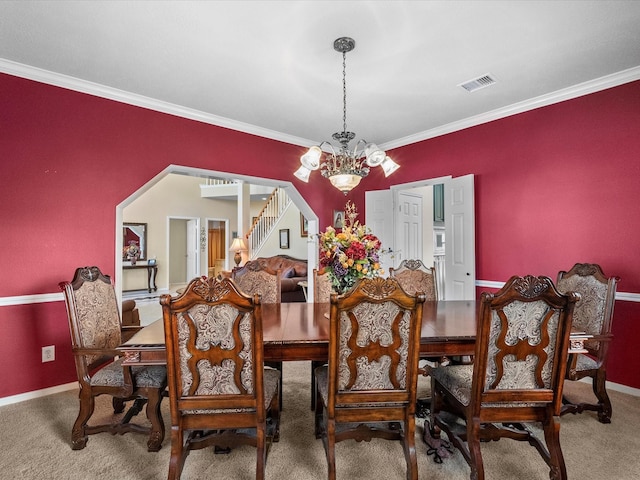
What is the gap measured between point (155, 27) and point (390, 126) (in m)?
2.79

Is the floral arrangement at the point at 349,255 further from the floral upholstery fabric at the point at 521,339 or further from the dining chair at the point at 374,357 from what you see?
the floral upholstery fabric at the point at 521,339

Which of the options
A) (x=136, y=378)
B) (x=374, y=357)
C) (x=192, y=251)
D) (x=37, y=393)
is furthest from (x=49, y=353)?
(x=192, y=251)

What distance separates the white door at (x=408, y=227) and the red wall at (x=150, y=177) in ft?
4.25

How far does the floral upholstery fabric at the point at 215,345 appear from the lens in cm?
160

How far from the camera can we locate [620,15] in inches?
86.1

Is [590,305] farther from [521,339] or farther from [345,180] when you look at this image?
[345,180]

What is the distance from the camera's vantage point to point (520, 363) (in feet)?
5.55

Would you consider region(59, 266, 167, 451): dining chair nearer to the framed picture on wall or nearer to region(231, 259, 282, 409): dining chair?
region(231, 259, 282, 409): dining chair

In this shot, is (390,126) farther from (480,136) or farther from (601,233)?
(601,233)

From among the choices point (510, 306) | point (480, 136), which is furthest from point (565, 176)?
point (510, 306)

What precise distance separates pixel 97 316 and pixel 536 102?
4.27 m

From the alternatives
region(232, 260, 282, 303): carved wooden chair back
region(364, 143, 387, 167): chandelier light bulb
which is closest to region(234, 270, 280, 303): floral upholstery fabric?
region(232, 260, 282, 303): carved wooden chair back

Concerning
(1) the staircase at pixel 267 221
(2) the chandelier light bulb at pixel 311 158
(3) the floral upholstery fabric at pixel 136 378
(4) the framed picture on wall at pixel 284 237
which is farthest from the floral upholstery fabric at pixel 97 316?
(1) the staircase at pixel 267 221

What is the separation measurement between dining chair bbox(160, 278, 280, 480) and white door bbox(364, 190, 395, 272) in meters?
3.52
